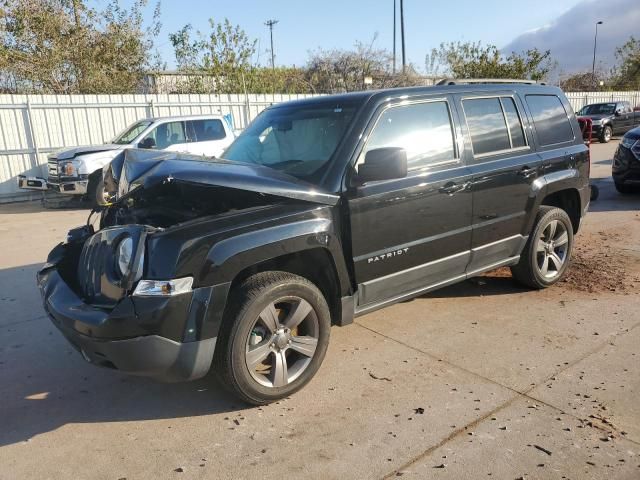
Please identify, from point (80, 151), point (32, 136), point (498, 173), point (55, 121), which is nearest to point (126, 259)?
point (498, 173)

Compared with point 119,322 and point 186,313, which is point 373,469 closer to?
point 186,313

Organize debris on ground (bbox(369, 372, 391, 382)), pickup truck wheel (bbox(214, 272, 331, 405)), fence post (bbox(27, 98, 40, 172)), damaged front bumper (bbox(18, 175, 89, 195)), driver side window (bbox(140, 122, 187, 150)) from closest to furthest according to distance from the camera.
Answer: pickup truck wheel (bbox(214, 272, 331, 405)) → debris on ground (bbox(369, 372, 391, 382)) → damaged front bumper (bbox(18, 175, 89, 195)) → driver side window (bbox(140, 122, 187, 150)) → fence post (bbox(27, 98, 40, 172))

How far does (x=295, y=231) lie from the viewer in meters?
3.19

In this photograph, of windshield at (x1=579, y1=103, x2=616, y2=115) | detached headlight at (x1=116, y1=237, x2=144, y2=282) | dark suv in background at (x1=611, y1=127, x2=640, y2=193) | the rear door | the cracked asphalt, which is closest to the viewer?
the cracked asphalt

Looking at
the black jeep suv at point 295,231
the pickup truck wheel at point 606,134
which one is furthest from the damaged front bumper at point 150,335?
the pickup truck wheel at point 606,134

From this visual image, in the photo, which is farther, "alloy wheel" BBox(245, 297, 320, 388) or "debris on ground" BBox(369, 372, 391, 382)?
"debris on ground" BBox(369, 372, 391, 382)

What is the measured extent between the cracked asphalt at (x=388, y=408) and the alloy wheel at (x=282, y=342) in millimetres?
205

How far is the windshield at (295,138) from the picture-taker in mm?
3727

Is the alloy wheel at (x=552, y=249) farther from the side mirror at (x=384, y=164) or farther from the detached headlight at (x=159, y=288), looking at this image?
the detached headlight at (x=159, y=288)

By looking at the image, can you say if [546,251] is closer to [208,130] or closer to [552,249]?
[552,249]

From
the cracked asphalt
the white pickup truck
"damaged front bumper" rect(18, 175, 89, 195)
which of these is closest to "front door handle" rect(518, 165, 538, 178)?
the cracked asphalt

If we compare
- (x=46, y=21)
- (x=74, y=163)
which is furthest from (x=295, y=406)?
(x=46, y=21)

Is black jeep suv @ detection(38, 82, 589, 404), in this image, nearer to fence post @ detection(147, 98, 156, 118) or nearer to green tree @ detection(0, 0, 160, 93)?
fence post @ detection(147, 98, 156, 118)

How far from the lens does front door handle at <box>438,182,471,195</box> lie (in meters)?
3.99
